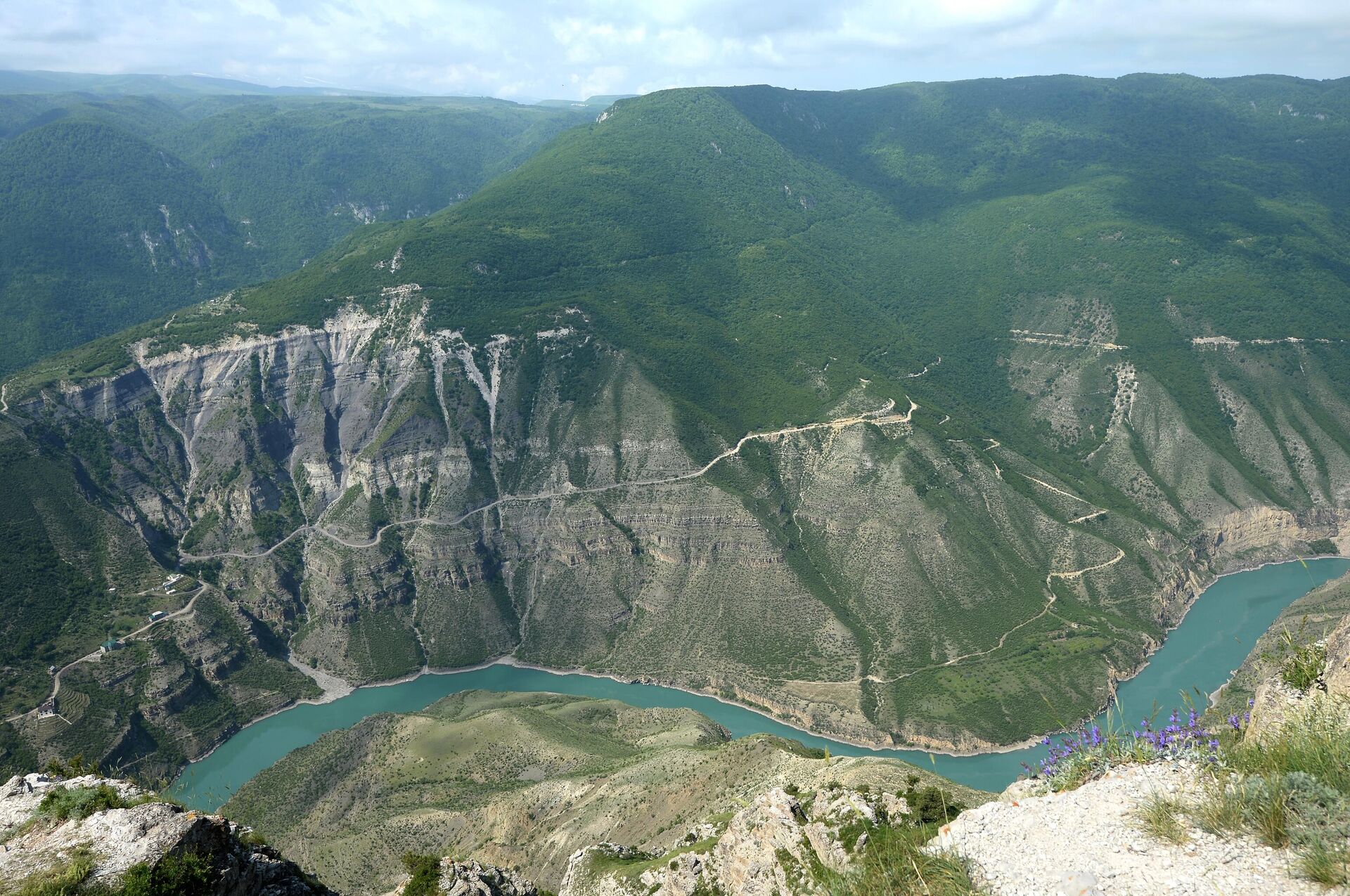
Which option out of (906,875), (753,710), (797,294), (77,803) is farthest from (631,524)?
(906,875)

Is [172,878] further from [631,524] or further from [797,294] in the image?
[797,294]

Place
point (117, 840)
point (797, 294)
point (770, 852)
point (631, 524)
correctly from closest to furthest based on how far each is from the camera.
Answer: point (117, 840) < point (770, 852) < point (631, 524) < point (797, 294)

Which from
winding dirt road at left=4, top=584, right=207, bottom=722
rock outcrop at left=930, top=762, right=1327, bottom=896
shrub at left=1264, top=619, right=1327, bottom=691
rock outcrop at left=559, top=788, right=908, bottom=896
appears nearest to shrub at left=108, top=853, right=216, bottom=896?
rock outcrop at left=559, top=788, right=908, bottom=896

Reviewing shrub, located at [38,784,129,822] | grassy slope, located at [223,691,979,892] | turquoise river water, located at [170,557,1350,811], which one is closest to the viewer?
shrub, located at [38,784,129,822]

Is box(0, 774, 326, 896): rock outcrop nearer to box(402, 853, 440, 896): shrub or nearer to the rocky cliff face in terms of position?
box(402, 853, 440, 896): shrub

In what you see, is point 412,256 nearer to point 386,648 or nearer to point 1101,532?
point 386,648
